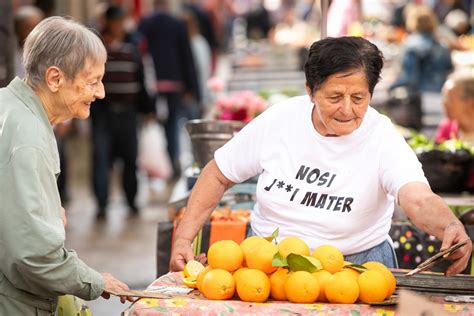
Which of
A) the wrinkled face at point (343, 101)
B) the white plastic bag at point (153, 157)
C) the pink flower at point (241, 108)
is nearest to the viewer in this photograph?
Answer: the wrinkled face at point (343, 101)

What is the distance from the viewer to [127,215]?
10.4 m

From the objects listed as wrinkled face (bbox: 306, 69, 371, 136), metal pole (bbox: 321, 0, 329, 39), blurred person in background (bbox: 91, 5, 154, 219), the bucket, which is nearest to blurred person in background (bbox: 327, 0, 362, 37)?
blurred person in background (bbox: 91, 5, 154, 219)

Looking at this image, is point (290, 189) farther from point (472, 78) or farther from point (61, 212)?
point (472, 78)

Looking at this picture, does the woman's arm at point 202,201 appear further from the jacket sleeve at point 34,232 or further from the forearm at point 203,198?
the jacket sleeve at point 34,232

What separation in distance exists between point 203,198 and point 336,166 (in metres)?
0.59

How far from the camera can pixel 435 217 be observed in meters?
3.47

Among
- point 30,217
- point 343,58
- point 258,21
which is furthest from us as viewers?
point 258,21

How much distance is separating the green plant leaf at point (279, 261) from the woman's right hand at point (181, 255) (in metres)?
0.61

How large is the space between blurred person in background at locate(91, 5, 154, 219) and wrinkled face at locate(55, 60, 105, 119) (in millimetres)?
6282

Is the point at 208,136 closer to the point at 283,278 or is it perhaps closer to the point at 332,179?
the point at 332,179

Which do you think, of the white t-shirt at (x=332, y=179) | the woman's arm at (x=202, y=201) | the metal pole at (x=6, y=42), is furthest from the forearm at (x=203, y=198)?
the metal pole at (x=6, y=42)

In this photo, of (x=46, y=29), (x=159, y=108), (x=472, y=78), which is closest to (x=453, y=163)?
(x=472, y=78)

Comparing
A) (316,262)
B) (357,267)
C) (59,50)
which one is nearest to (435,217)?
(357,267)

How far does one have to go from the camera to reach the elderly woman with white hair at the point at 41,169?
3.06 metres
